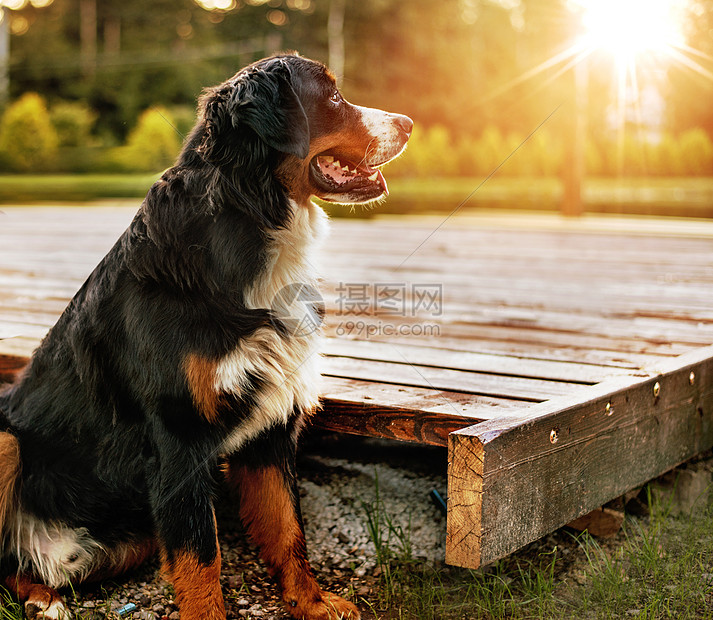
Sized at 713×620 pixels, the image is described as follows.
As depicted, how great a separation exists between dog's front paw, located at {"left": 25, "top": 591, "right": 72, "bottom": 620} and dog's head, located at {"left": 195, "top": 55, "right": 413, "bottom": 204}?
1.28 metres

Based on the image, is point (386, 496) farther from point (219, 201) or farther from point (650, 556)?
point (219, 201)

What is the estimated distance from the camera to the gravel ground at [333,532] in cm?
228

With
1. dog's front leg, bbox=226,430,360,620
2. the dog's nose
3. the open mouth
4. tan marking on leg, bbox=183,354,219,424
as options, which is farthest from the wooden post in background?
tan marking on leg, bbox=183,354,219,424

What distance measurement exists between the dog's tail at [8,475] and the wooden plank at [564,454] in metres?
1.18

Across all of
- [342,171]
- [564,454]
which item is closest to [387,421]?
[564,454]

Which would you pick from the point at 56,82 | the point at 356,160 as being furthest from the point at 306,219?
the point at 56,82

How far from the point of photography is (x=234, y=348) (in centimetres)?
196

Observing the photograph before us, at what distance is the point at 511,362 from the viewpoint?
9.25 ft

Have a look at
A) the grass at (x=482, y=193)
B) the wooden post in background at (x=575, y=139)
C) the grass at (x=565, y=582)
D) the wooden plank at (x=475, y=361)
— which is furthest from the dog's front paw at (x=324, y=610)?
the grass at (x=482, y=193)

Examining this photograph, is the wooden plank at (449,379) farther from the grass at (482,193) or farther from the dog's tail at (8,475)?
the grass at (482,193)

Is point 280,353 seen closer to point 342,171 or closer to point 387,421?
point 387,421

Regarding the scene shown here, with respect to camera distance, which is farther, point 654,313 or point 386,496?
point 654,313

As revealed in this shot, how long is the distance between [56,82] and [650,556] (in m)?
25.6

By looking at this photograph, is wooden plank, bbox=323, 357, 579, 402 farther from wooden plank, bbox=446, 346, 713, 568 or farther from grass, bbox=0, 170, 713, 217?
grass, bbox=0, 170, 713, 217
